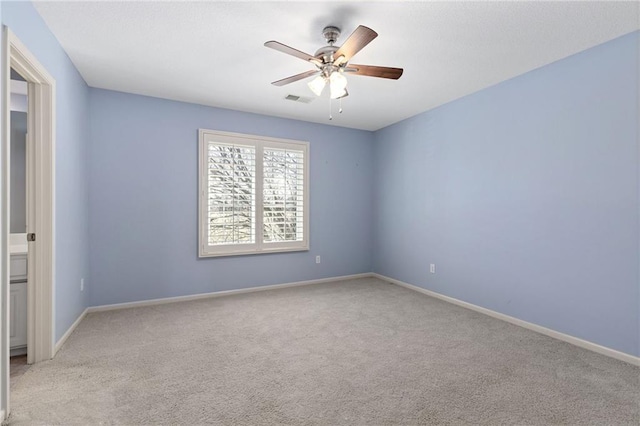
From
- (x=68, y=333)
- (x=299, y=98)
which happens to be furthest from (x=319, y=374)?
(x=299, y=98)

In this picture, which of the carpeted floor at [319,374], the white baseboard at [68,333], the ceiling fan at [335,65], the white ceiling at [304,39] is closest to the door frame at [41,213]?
the white baseboard at [68,333]

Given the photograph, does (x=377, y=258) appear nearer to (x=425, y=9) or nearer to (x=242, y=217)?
(x=242, y=217)

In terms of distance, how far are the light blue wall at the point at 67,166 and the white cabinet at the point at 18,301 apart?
0.63ft

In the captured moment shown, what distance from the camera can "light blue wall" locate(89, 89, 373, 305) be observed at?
11.8 feet

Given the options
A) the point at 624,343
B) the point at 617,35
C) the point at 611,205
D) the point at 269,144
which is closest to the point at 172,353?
the point at 269,144

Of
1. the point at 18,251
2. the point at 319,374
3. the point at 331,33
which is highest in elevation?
the point at 331,33

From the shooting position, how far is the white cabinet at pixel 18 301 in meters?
2.39

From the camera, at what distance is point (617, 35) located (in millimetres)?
2432

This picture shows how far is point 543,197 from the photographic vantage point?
117 inches

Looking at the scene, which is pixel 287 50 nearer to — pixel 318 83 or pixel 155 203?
pixel 318 83

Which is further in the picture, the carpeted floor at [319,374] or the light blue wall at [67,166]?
the light blue wall at [67,166]

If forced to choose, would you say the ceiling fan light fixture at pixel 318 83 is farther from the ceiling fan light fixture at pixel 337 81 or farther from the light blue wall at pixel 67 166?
the light blue wall at pixel 67 166

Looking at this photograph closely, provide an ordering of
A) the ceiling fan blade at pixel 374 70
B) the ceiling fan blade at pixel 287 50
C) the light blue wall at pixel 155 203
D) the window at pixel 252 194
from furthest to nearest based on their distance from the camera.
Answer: the window at pixel 252 194 → the light blue wall at pixel 155 203 → the ceiling fan blade at pixel 374 70 → the ceiling fan blade at pixel 287 50

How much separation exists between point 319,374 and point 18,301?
2.37 meters
